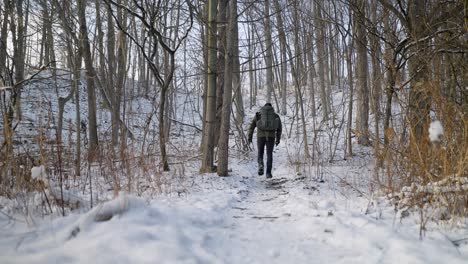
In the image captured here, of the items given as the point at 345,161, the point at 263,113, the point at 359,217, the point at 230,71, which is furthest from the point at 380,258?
the point at 345,161

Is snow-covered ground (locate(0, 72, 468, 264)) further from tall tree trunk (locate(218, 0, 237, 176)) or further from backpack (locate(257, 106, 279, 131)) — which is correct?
backpack (locate(257, 106, 279, 131))

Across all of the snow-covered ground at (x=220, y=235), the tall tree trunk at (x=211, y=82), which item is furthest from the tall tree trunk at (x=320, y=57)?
the snow-covered ground at (x=220, y=235)

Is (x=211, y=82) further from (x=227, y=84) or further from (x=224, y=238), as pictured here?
(x=224, y=238)

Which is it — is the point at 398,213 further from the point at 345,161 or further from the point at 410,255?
the point at 345,161

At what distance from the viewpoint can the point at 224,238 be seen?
6.59 ft

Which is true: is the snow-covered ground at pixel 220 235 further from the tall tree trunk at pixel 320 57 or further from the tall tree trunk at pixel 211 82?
the tall tree trunk at pixel 320 57

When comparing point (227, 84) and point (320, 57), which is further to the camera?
point (320, 57)

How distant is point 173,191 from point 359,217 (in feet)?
8.03

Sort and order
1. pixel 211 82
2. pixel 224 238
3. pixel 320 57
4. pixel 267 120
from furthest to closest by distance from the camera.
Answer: pixel 320 57, pixel 267 120, pixel 211 82, pixel 224 238

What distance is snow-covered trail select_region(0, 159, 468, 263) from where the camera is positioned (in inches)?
59.6

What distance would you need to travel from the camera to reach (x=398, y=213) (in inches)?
Answer: 91.0

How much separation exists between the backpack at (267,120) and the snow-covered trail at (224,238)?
3.16 metres

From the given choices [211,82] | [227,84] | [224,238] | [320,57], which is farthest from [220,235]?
[320,57]

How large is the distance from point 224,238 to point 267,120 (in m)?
4.06
